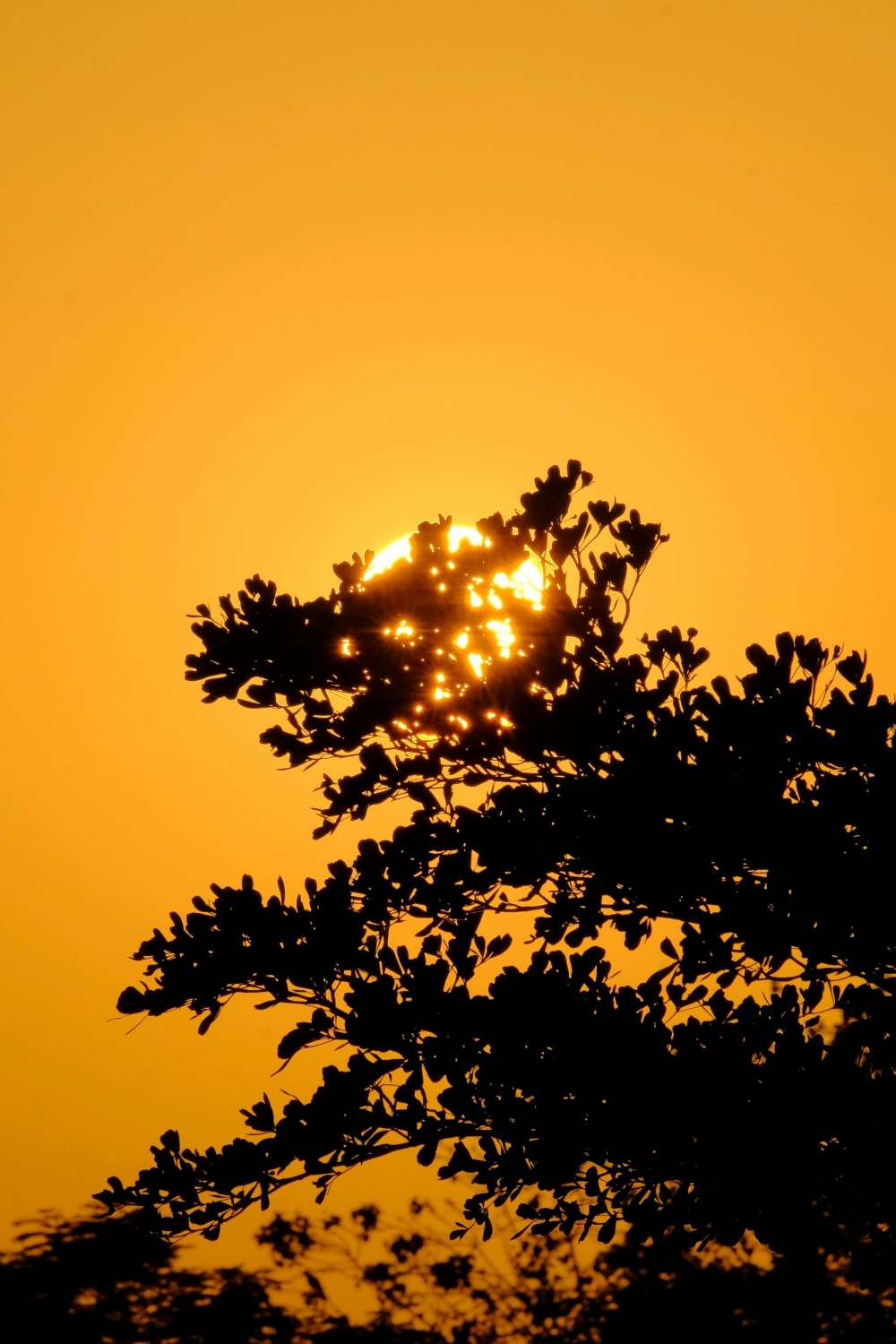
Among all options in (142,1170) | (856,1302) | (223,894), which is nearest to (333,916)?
(223,894)

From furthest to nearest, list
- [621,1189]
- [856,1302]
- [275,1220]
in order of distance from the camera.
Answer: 1. [275,1220]
2. [856,1302]
3. [621,1189]

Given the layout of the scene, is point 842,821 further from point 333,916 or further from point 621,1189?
point 333,916

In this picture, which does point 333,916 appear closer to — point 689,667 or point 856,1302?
point 689,667

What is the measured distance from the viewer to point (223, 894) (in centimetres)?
984

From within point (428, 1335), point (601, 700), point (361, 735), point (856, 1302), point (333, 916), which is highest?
point (361, 735)

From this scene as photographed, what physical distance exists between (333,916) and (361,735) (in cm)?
146

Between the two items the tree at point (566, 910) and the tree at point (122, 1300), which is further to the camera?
the tree at point (122, 1300)

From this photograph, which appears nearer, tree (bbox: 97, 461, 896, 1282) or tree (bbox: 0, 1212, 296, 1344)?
tree (bbox: 97, 461, 896, 1282)

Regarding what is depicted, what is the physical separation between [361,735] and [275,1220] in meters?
9.50

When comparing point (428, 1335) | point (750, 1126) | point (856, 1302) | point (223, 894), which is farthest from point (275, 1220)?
point (750, 1126)

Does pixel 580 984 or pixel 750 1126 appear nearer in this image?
pixel 750 1126

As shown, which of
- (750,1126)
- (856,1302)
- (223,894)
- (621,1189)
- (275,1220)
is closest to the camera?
(750,1126)

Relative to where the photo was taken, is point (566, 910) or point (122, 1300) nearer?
point (566, 910)

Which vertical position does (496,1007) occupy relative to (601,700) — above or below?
below
